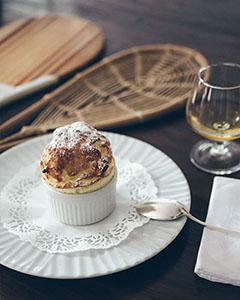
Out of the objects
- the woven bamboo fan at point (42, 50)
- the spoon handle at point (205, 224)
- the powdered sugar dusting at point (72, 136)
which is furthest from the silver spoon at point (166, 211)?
the woven bamboo fan at point (42, 50)

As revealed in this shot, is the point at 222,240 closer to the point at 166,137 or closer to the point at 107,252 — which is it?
the point at 107,252

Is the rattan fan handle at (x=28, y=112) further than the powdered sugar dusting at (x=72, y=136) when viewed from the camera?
Yes

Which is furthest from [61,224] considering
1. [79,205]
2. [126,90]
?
[126,90]

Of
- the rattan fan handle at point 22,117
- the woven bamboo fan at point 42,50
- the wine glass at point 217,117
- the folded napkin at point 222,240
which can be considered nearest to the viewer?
the folded napkin at point 222,240

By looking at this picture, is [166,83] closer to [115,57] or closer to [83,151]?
[115,57]

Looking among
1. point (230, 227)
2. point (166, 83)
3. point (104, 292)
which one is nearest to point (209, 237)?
point (230, 227)

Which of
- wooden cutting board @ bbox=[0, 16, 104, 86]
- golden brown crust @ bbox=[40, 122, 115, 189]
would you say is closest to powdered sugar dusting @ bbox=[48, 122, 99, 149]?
golden brown crust @ bbox=[40, 122, 115, 189]

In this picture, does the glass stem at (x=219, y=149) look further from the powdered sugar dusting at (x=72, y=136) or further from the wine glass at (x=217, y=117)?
the powdered sugar dusting at (x=72, y=136)
